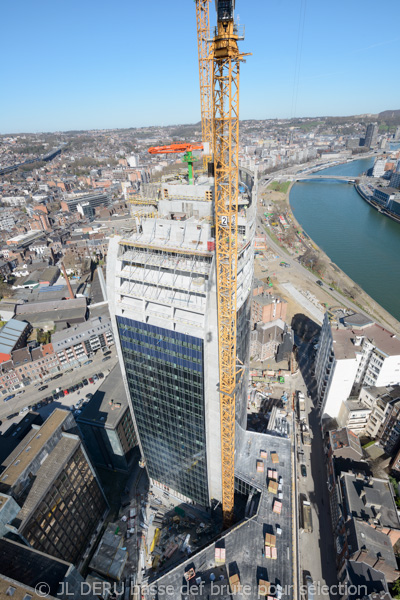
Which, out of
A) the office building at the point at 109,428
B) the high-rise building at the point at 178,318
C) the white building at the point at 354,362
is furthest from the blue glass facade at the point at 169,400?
the white building at the point at 354,362

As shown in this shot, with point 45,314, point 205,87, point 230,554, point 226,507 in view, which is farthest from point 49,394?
point 205,87

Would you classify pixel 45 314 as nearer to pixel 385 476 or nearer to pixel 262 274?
pixel 262 274

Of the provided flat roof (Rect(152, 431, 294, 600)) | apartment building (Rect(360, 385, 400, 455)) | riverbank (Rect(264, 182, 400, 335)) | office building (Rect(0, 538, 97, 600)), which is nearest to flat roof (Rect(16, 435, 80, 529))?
office building (Rect(0, 538, 97, 600))

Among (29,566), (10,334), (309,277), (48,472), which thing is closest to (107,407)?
(48,472)

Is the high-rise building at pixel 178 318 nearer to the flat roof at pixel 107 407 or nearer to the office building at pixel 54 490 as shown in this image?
the flat roof at pixel 107 407

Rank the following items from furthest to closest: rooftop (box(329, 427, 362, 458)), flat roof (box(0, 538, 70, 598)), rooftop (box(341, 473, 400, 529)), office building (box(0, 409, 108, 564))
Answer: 1. rooftop (box(329, 427, 362, 458))
2. rooftop (box(341, 473, 400, 529))
3. office building (box(0, 409, 108, 564))
4. flat roof (box(0, 538, 70, 598))

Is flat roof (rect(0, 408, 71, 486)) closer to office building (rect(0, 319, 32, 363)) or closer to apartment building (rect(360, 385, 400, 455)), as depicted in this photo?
office building (rect(0, 319, 32, 363))

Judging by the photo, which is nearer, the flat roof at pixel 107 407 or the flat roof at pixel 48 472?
the flat roof at pixel 48 472
